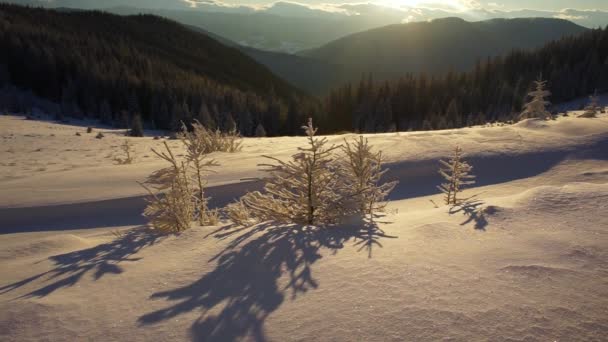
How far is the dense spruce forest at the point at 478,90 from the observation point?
159 ft

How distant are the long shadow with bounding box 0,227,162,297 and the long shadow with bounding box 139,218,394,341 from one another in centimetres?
58

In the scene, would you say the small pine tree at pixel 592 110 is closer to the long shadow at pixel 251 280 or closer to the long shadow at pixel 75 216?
the long shadow at pixel 251 280

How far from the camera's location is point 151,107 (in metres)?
49.1

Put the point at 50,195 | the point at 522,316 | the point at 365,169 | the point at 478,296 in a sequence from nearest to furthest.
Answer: the point at 522,316 → the point at 478,296 → the point at 365,169 → the point at 50,195

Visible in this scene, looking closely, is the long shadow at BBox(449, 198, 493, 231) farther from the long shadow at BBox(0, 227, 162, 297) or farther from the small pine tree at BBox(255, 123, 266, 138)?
the small pine tree at BBox(255, 123, 266, 138)

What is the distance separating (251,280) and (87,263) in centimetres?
117

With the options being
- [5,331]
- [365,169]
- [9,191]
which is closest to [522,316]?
[5,331]

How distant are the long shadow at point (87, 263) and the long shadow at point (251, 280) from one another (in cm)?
58

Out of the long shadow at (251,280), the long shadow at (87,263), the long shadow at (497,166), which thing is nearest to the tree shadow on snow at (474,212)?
the long shadow at (251,280)

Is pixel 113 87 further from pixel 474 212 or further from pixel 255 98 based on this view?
pixel 474 212

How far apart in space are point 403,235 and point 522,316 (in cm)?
120

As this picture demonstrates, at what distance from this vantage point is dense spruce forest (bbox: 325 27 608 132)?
48500 mm

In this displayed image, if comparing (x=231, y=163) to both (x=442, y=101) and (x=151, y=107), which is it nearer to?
(x=151, y=107)

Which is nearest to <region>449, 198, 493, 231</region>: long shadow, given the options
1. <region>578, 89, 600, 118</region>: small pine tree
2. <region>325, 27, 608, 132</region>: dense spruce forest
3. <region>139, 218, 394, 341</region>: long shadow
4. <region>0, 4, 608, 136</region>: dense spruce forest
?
<region>139, 218, 394, 341</region>: long shadow
